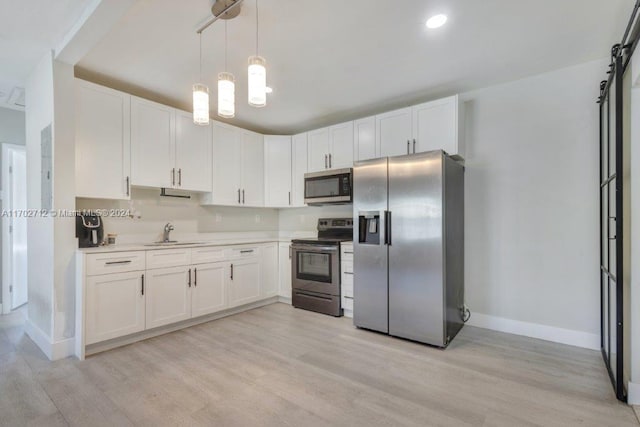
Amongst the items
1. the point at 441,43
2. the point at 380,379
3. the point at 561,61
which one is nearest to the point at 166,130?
the point at 441,43

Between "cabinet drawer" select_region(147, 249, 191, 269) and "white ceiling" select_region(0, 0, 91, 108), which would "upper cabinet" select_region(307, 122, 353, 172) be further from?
"white ceiling" select_region(0, 0, 91, 108)

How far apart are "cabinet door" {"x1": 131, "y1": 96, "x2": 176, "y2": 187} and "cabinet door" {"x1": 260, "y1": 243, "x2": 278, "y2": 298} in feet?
4.95

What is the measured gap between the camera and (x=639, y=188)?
188 centimetres

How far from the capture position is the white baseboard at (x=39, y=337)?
2.65 metres

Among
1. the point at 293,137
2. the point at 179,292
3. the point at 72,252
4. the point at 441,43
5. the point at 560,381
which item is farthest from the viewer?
the point at 293,137

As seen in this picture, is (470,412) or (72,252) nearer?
(470,412)

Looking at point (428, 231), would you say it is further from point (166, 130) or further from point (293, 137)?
point (166, 130)

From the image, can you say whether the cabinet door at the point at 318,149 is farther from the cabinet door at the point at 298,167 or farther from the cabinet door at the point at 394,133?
the cabinet door at the point at 394,133

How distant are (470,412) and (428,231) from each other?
1445mm

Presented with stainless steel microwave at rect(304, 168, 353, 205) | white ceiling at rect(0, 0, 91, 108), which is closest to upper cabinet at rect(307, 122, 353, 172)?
stainless steel microwave at rect(304, 168, 353, 205)

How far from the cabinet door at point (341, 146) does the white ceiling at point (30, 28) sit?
8.96 ft

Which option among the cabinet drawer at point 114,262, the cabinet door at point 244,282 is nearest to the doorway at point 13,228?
the cabinet drawer at point 114,262

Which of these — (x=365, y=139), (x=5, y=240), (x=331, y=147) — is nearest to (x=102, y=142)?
(x=5, y=240)

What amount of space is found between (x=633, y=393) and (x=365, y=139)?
10.2 ft
